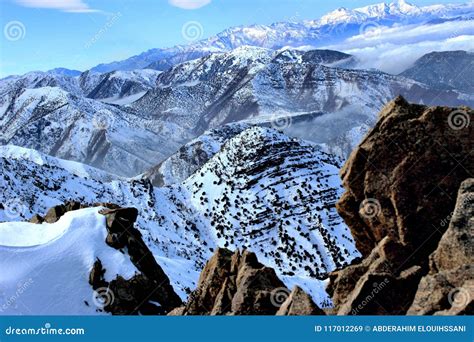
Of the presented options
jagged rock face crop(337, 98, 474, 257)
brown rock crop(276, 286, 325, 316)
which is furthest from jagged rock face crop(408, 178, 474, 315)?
brown rock crop(276, 286, 325, 316)

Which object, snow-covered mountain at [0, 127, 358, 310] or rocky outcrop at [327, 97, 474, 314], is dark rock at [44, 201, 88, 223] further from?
rocky outcrop at [327, 97, 474, 314]

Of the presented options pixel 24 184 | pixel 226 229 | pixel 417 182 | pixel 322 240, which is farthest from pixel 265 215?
pixel 417 182

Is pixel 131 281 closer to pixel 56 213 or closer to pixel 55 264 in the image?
pixel 55 264

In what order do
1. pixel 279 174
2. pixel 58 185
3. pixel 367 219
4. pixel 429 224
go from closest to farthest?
pixel 429 224
pixel 367 219
pixel 58 185
pixel 279 174

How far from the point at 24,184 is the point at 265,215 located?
2348 inches

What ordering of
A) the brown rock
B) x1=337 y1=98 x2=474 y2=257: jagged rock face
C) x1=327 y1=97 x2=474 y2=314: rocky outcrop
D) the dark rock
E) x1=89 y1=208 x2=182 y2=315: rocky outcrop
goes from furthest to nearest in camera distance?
the dark rock → x1=89 y1=208 x2=182 y2=315: rocky outcrop → x1=337 y1=98 x2=474 y2=257: jagged rock face → x1=327 y1=97 x2=474 y2=314: rocky outcrop → the brown rock

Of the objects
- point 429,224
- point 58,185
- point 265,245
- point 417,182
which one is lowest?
point 265,245

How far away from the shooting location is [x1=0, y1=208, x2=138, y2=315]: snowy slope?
44281mm

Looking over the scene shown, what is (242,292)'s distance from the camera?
3188cm

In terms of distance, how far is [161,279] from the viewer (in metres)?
52.0

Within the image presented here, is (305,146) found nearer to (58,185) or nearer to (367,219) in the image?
(58,185)

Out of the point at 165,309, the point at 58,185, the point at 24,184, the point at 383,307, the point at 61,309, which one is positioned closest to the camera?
the point at 383,307

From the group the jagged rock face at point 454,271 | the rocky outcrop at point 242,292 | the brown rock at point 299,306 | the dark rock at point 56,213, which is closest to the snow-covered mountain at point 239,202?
the dark rock at point 56,213

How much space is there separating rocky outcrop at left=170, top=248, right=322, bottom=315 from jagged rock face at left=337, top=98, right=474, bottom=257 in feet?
25.4
